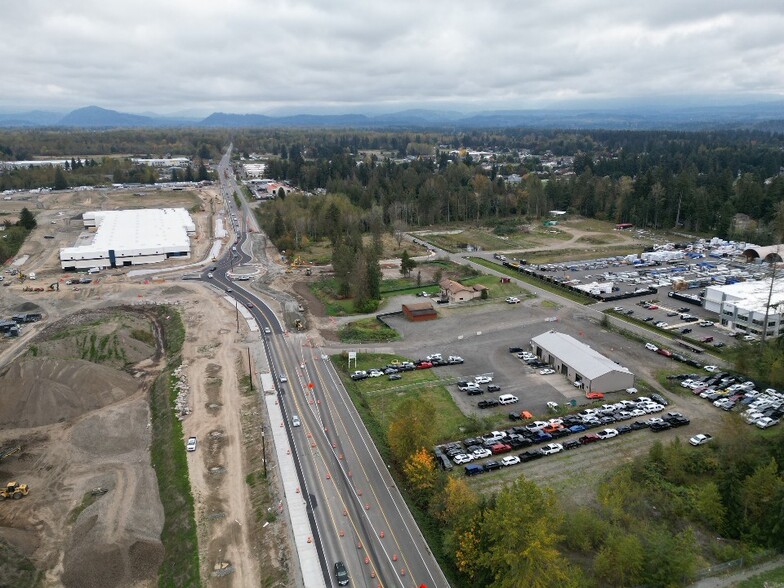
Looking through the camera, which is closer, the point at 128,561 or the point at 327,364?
the point at 128,561

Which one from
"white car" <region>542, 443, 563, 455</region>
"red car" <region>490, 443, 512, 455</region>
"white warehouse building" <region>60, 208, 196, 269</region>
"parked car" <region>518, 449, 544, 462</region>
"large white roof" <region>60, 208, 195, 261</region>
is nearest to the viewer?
"parked car" <region>518, 449, 544, 462</region>

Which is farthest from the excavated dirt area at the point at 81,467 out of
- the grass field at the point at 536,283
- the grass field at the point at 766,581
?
the grass field at the point at 536,283

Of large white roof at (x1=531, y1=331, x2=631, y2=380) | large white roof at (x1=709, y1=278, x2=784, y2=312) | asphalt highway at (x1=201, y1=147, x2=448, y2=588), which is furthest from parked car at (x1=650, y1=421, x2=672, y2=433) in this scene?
large white roof at (x1=709, y1=278, x2=784, y2=312)

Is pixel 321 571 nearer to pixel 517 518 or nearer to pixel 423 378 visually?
→ pixel 517 518

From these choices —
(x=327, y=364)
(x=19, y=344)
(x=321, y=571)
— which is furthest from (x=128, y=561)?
(x=19, y=344)

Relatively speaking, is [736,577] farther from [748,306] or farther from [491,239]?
[491,239]

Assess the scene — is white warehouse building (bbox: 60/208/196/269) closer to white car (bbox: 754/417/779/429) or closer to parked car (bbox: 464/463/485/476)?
parked car (bbox: 464/463/485/476)

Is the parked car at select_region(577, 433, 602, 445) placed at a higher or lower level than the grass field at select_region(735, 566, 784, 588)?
lower
